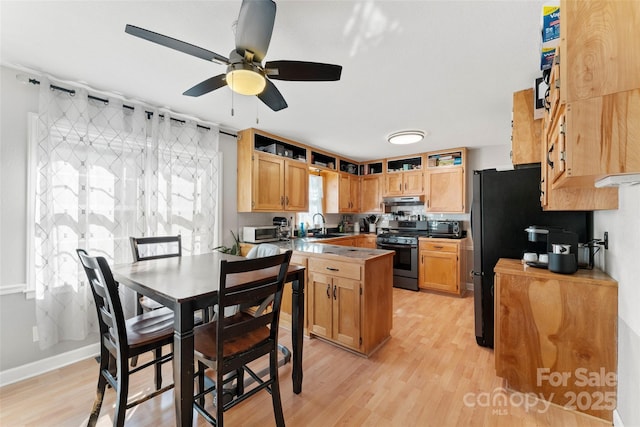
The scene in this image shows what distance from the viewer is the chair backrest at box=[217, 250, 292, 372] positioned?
4.07ft

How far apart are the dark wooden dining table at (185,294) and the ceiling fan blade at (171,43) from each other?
121 cm

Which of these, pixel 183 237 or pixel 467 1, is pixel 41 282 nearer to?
pixel 183 237

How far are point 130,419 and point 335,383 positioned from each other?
4.42 ft

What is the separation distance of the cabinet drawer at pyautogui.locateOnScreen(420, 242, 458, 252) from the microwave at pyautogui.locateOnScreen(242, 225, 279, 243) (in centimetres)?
243

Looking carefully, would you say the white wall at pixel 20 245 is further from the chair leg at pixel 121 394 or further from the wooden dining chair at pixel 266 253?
the wooden dining chair at pixel 266 253

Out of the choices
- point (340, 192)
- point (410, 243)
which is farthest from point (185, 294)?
point (340, 192)

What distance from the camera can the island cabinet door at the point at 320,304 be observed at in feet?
8.27

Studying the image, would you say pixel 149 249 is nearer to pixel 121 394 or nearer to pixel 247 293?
pixel 121 394

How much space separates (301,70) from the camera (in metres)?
1.50

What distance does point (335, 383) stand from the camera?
1.98 metres

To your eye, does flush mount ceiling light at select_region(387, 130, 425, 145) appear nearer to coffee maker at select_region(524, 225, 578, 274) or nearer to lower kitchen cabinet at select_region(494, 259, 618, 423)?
coffee maker at select_region(524, 225, 578, 274)

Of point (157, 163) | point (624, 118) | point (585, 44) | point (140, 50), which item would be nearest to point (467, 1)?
point (585, 44)

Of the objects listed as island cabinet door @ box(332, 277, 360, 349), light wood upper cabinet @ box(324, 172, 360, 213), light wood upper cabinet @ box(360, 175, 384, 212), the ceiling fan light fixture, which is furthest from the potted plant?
light wood upper cabinet @ box(360, 175, 384, 212)

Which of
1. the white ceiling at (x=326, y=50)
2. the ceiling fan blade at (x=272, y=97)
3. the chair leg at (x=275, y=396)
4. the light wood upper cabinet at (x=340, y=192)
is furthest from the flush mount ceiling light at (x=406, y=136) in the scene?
the chair leg at (x=275, y=396)
